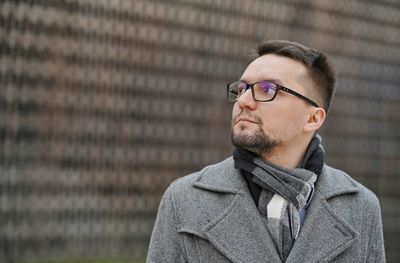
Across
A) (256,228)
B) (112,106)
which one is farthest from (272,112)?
(112,106)

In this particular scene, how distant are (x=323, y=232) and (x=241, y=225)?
1.02ft

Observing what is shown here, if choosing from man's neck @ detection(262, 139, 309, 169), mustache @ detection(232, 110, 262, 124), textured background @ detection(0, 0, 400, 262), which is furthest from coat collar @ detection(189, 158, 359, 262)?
textured background @ detection(0, 0, 400, 262)

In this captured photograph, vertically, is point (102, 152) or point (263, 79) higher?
point (263, 79)

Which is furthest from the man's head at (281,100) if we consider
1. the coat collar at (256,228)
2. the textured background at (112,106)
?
the textured background at (112,106)

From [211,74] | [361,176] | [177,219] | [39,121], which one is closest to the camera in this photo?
[177,219]

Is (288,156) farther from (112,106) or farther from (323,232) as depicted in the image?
(112,106)

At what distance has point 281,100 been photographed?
288 centimetres

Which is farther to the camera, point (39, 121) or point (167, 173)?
point (167, 173)

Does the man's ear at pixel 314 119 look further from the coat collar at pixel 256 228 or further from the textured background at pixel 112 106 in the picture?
the textured background at pixel 112 106

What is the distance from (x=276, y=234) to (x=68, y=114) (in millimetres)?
4462

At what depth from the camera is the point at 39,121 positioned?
680 cm

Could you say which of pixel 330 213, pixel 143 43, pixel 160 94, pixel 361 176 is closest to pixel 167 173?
pixel 160 94

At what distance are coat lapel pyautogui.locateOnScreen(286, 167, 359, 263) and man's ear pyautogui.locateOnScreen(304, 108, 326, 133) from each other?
21 cm

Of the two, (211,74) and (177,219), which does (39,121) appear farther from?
(177,219)
